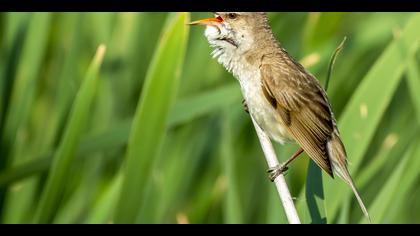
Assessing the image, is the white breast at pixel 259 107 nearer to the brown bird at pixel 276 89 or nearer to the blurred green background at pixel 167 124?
the brown bird at pixel 276 89

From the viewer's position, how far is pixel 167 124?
2.47 m

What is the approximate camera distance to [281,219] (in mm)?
2178

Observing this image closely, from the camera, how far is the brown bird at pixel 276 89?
5.98 ft

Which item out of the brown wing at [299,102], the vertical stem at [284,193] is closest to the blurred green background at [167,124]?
the brown wing at [299,102]

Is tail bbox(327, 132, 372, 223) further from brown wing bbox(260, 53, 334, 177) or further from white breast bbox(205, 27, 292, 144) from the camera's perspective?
white breast bbox(205, 27, 292, 144)

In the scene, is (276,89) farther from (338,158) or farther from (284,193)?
(284,193)

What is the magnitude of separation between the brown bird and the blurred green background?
0.16m

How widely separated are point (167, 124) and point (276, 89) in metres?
0.50

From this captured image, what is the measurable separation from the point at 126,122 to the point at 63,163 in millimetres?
391

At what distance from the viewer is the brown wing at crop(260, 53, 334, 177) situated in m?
1.95

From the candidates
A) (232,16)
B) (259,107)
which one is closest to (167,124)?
(259,107)

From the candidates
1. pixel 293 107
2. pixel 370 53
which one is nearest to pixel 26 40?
pixel 293 107
